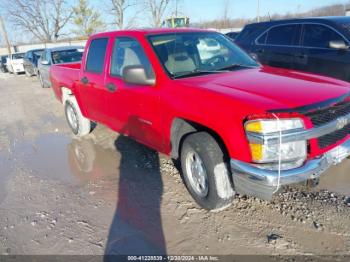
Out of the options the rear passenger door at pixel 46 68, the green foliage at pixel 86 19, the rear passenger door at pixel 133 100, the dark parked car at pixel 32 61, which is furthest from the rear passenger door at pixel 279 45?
the green foliage at pixel 86 19

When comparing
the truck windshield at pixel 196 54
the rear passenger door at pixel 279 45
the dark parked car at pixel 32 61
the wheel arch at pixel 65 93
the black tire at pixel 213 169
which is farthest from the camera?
the dark parked car at pixel 32 61

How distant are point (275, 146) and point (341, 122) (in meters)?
0.80

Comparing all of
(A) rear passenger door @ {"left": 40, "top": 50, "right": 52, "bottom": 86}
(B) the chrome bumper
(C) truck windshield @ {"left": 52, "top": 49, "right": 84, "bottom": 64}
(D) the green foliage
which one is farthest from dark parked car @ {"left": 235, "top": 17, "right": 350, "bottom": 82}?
(D) the green foliage

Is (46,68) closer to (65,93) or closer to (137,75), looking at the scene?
(65,93)

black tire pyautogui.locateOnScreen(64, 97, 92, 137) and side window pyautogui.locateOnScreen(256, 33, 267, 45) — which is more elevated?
side window pyautogui.locateOnScreen(256, 33, 267, 45)

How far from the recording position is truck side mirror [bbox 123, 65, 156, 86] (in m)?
3.46

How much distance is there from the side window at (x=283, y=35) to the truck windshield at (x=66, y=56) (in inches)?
270

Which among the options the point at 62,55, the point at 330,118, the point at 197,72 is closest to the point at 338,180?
the point at 330,118

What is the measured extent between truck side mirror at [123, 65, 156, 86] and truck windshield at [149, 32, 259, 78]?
247mm

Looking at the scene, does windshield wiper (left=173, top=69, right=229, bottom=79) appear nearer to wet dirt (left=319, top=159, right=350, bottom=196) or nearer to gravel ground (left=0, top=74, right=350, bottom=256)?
gravel ground (left=0, top=74, right=350, bottom=256)

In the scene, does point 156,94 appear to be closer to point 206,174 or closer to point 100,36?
point 206,174

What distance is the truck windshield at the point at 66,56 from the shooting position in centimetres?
1106

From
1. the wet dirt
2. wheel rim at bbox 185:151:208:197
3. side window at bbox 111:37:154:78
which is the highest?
side window at bbox 111:37:154:78

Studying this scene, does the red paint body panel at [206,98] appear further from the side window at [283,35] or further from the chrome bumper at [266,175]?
the side window at [283,35]
